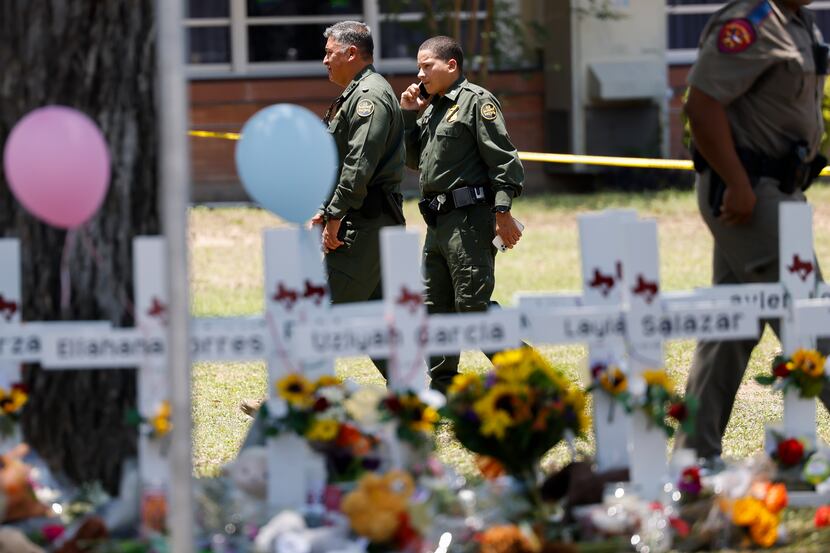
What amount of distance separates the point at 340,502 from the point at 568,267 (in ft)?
27.6

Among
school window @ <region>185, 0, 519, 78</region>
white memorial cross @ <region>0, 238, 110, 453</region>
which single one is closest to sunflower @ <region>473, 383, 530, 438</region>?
white memorial cross @ <region>0, 238, 110, 453</region>

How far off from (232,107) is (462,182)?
450 inches

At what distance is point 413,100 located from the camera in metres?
6.93

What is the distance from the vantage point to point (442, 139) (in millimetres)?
6656

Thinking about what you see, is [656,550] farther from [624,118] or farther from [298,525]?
[624,118]

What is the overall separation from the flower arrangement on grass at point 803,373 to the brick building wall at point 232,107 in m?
13.2

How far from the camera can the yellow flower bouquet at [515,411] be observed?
3990mm

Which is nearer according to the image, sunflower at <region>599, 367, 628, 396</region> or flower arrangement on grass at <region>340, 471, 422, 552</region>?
flower arrangement on grass at <region>340, 471, 422, 552</region>

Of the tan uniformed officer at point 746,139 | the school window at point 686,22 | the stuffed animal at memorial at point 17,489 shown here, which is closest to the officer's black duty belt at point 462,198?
the tan uniformed officer at point 746,139

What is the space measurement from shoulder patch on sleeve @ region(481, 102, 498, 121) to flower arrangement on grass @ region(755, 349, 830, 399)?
8.12 ft

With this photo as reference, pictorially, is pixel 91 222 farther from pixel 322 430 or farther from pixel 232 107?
pixel 232 107

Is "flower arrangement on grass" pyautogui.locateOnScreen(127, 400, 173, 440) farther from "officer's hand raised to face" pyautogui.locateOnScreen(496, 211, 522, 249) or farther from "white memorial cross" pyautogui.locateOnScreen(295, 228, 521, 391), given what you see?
"officer's hand raised to face" pyautogui.locateOnScreen(496, 211, 522, 249)

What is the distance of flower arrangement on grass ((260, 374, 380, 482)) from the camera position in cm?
402

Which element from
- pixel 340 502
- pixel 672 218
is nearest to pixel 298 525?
pixel 340 502
